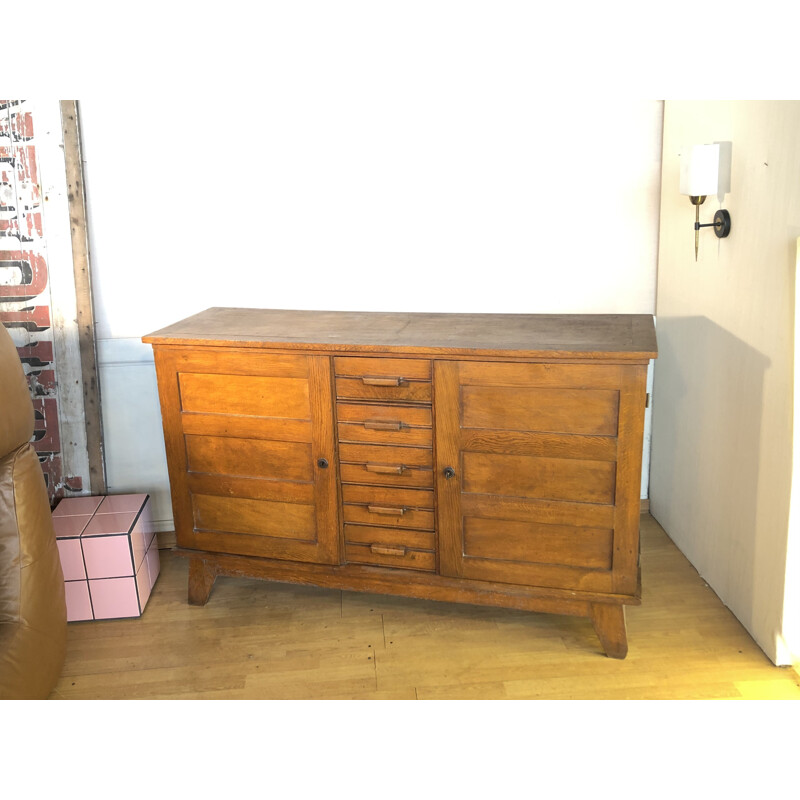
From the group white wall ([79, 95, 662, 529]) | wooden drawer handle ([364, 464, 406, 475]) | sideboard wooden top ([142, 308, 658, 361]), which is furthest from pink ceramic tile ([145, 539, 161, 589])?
wooden drawer handle ([364, 464, 406, 475])

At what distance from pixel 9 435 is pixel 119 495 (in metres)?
0.98

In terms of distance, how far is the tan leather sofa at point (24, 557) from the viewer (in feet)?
5.67

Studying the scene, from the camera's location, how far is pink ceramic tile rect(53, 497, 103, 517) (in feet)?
8.36

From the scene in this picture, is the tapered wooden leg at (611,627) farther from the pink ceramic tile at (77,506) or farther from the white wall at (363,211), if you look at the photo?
the pink ceramic tile at (77,506)

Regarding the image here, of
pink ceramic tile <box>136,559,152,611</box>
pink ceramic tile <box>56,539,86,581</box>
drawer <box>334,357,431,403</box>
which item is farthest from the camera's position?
pink ceramic tile <box>136,559,152,611</box>

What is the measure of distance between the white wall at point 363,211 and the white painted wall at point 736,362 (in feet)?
0.72

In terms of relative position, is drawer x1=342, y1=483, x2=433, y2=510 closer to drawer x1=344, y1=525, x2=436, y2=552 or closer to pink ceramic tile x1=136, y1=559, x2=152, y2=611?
drawer x1=344, y1=525, x2=436, y2=552

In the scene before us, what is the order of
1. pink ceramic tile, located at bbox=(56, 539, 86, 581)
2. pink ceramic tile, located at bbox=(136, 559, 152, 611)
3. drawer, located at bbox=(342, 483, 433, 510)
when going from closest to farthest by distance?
drawer, located at bbox=(342, 483, 433, 510) < pink ceramic tile, located at bbox=(56, 539, 86, 581) < pink ceramic tile, located at bbox=(136, 559, 152, 611)

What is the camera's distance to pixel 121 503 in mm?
2615

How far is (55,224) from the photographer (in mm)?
2600

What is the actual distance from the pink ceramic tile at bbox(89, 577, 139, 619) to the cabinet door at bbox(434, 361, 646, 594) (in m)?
1.01

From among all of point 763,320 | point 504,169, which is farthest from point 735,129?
point 504,169

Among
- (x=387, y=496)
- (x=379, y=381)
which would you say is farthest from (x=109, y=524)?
(x=379, y=381)

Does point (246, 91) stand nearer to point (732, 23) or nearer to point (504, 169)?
point (732, 23)
